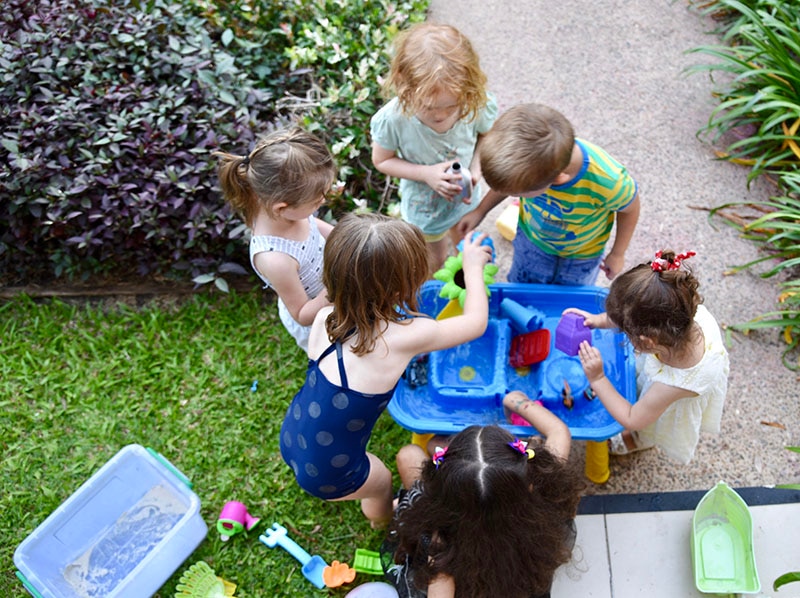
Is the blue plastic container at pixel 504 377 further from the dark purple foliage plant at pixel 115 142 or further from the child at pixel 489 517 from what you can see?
the dark purple foliage plant at pixel 115 142

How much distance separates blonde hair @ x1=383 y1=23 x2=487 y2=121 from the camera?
2.02 m

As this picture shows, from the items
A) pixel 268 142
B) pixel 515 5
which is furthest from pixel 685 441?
pixel 515 5

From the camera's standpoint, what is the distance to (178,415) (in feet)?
8.90

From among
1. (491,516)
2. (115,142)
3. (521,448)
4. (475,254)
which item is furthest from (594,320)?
(115,142)

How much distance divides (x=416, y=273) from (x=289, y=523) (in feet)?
4.24

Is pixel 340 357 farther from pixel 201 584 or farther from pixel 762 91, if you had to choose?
pixel 762 91

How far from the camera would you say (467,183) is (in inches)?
89.7

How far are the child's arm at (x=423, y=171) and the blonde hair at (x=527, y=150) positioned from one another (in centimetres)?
27

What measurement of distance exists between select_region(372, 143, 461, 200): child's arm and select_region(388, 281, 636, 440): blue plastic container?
37 cm

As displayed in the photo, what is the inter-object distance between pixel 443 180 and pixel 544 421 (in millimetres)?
909

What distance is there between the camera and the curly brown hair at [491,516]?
1534 mm

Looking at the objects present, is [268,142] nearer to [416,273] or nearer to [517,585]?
[416,273]

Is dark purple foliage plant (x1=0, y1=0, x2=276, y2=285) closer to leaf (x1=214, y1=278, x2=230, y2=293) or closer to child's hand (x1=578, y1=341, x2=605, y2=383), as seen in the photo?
leaf (x1=214, y1=278, x2=230, y2=293)

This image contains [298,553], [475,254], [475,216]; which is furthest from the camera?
[475,216]
